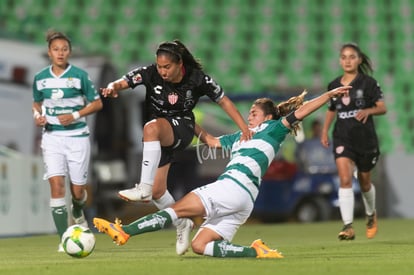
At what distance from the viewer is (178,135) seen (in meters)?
9.41

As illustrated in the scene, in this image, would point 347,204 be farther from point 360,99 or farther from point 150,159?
point 150,159

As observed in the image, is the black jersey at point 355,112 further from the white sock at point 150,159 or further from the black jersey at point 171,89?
the white sock at point 150,159

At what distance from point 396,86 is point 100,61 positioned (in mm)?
7340

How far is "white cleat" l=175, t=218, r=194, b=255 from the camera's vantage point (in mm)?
8922

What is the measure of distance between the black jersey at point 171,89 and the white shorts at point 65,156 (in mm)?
1261

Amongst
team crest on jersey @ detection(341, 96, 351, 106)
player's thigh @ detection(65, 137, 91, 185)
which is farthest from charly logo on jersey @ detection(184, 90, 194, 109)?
team crest on jersey @ detection(341, 96, 351, 106)

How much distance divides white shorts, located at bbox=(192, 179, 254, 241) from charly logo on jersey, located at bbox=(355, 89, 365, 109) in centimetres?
358

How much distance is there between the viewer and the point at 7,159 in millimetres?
14750

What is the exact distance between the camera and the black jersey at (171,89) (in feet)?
30.6

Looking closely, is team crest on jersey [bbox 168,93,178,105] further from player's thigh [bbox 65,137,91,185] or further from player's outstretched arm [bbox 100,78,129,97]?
player's thigh [bbox 65,137,91,185]

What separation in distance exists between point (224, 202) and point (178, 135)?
156 cm

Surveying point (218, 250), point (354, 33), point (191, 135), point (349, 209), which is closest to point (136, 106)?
point (354, 33)

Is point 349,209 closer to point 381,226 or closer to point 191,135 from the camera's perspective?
point 191,135

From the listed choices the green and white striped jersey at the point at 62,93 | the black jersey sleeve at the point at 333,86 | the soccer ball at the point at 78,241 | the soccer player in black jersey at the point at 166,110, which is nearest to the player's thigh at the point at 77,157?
the green and white striped jersey at the point at 62,93
